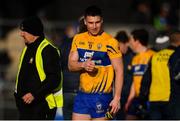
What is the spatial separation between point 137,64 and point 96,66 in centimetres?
349

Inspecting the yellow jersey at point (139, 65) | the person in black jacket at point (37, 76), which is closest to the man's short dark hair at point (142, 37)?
the yellow jersey at point (139, 65)

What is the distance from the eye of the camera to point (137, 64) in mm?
14008

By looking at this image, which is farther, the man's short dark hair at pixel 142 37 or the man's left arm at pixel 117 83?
the man's short dark hair at pixel 142 37

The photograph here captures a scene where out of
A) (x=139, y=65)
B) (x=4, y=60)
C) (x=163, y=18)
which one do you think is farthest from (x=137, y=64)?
(x=163, y=18)

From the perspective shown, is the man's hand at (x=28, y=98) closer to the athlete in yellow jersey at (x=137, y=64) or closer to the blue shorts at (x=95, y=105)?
the blue shorts at (x=95, y=105)

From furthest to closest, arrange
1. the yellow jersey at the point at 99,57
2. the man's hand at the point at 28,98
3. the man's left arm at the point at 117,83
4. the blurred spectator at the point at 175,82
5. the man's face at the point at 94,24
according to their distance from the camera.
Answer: the blurred spectator at the point at 175,82
the man's hand at the point at 28,98
the yellow jersey at the point at 99,57
the man's face at the point at 94,24
the man's left arm at the point at 117,83

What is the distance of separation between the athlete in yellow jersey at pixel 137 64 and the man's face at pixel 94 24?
11.2 ft

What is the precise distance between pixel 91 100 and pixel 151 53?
3474 millimetres

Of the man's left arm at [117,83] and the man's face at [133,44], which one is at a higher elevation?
the man's face at [133,44]

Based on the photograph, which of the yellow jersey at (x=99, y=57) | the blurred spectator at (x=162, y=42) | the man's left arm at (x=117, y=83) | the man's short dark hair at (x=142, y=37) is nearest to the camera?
the man's left arm at (x=117, y=83)

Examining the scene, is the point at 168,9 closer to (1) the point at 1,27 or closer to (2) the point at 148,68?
(1) the point at 1,27

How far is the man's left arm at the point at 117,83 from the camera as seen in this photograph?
409 inches

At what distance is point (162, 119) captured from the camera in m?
13.3

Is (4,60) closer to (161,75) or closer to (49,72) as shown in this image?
(161,75)
